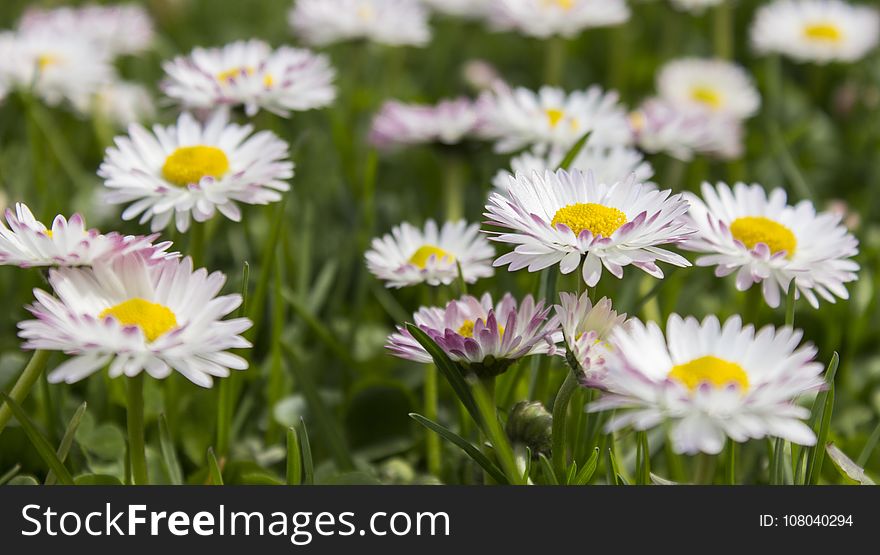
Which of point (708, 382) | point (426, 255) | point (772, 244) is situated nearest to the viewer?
point (708, 382)

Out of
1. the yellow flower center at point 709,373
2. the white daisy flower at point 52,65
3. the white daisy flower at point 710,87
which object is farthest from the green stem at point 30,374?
the white daisy flower at point 710,87

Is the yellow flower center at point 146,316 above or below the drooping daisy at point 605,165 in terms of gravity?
below

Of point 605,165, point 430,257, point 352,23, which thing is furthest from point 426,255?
point 352,23

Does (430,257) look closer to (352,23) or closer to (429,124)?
(429,124)

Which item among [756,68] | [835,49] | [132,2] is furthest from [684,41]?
[132,2]

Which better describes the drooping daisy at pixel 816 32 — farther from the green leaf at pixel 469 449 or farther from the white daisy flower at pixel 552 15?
the green leaf at pixel 469 449

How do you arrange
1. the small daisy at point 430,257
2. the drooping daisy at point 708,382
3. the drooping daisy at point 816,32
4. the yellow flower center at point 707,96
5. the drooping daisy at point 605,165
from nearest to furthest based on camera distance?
the drooping daisy at point 708,382 → the small daisy at point 430,257 → the drooping daisy at point 605,165 → the yellow flower center at point 707,96 → the drooping daisy at point 816,32
